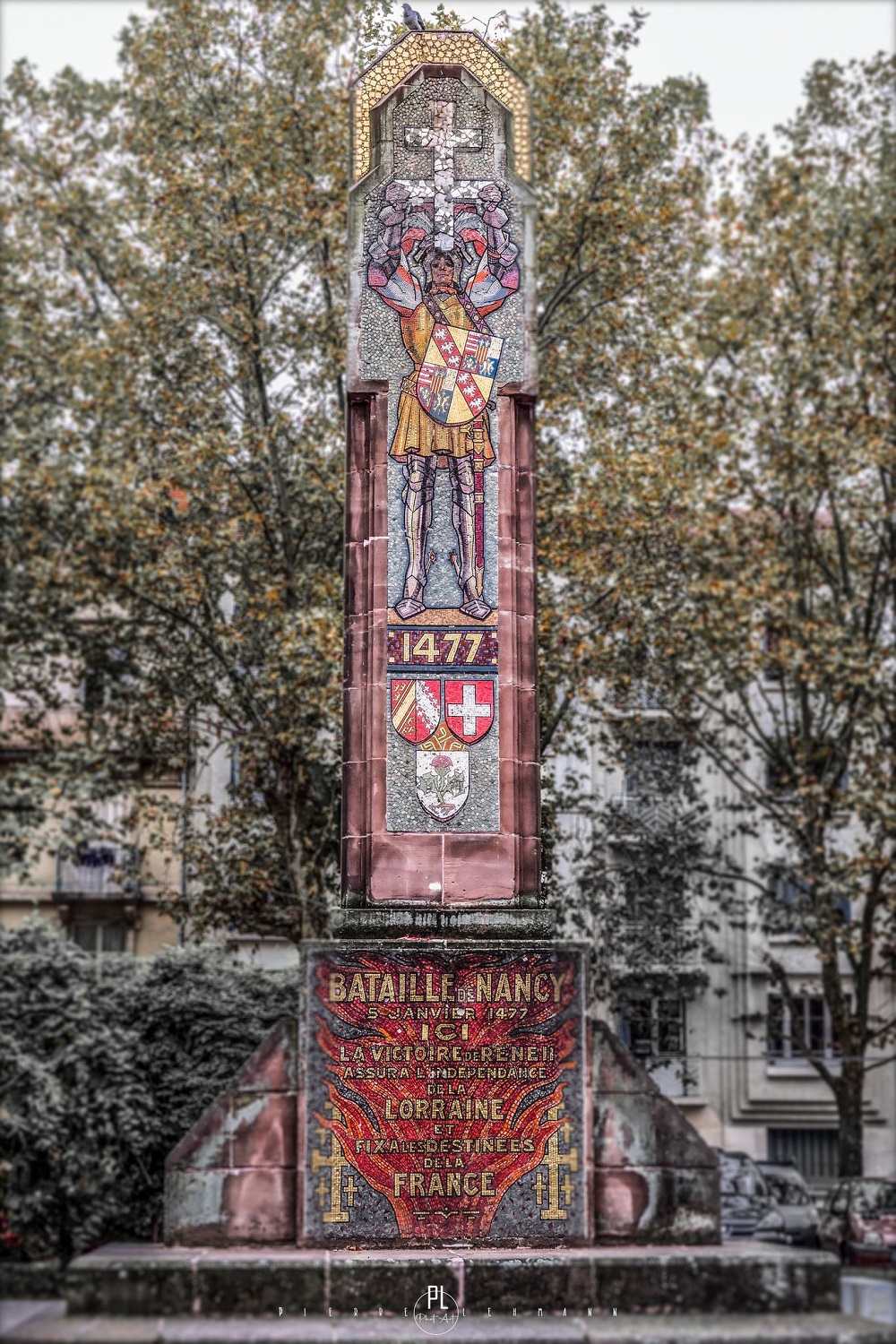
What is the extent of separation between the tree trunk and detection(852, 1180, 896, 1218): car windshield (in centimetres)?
221

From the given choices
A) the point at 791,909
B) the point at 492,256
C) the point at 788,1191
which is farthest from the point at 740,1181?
the point at 492,256

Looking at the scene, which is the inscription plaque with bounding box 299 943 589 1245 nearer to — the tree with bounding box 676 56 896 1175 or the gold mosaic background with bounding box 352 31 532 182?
the gold mosaic background with bounding box 352 31 532 182

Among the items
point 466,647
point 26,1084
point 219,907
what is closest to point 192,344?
point 219,907

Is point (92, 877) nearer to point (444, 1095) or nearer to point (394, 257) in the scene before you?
point (394, 257)

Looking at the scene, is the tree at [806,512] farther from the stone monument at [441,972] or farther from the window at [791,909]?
the stone monument at [441,972]

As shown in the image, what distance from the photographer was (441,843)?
12.0 metres

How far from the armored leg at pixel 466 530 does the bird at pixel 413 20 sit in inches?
144

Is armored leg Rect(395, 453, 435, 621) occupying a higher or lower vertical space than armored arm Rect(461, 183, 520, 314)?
lower

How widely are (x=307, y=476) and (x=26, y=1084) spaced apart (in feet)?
27.1

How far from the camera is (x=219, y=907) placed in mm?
22000

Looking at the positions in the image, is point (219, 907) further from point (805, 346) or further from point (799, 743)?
point (805, 346)

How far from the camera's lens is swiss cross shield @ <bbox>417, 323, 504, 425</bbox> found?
12.6m

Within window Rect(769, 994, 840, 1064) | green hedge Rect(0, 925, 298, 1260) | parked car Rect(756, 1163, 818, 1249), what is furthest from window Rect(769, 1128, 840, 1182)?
green hedge Rect(0, 925, 298, 1260)

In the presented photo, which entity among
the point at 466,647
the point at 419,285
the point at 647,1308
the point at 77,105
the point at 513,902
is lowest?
the point at 647,1308
